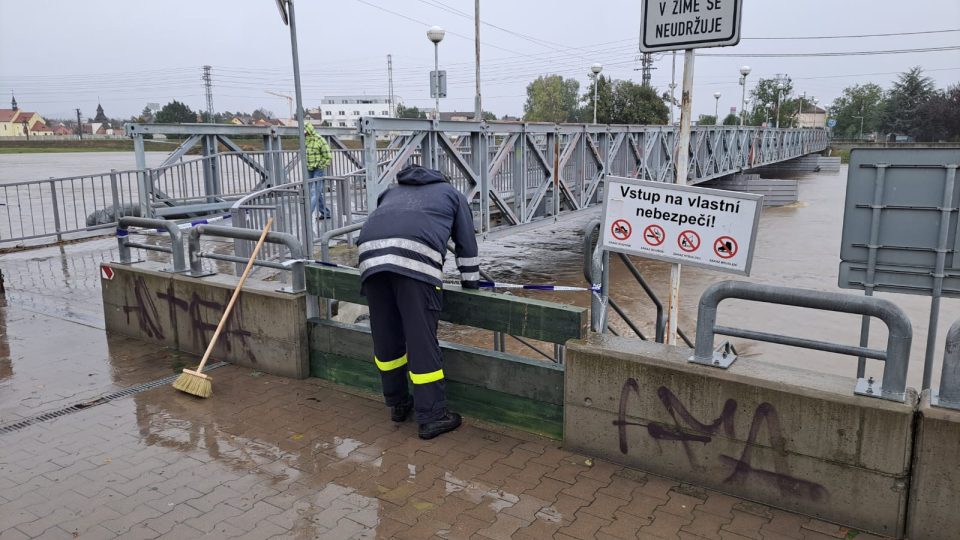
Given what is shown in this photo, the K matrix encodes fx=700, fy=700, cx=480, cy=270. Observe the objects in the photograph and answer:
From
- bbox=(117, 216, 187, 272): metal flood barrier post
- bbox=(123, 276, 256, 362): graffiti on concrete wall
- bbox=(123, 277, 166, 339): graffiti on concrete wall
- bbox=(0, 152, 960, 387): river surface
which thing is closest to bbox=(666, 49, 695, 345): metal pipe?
bbox=(0, 152, 960, 387): river surface

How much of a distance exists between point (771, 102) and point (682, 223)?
94.2 metres

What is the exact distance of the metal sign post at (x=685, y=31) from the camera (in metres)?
4.09

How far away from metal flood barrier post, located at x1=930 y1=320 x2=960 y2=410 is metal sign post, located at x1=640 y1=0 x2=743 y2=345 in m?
1.64

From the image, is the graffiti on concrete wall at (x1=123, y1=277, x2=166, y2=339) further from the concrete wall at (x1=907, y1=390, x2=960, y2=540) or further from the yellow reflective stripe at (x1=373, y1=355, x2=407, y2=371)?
the concrete wall at (x1=907, y1=390, x2=960, y2=540)

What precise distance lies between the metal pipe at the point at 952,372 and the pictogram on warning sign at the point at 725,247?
107 cm

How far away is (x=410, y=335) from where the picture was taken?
429 centimetres

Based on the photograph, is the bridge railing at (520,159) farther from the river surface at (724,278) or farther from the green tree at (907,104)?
the green tree at (907,104)

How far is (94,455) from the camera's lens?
168 inches

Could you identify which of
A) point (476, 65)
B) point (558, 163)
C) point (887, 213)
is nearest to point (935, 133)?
point (476, 65)

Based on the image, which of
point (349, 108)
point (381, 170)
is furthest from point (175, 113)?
point (381, 170)

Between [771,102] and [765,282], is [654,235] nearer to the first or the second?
[765,282]

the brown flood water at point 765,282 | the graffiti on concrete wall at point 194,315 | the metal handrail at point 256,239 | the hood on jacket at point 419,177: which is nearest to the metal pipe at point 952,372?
the brown flood water at point 765,282

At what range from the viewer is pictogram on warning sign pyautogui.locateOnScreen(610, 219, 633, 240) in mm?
4164

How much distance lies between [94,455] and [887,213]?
15.9 ft
